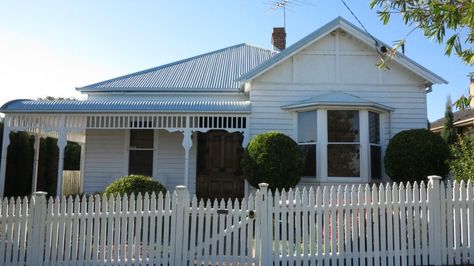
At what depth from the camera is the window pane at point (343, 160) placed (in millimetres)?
11742

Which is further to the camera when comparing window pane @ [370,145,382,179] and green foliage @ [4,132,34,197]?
green foliage @ [4,132,34,197]

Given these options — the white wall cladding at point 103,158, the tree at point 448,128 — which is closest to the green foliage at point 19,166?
the white wall cladding at point 103,158

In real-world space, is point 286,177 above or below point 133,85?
below

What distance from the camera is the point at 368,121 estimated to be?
11.9 m

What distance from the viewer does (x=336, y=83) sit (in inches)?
501

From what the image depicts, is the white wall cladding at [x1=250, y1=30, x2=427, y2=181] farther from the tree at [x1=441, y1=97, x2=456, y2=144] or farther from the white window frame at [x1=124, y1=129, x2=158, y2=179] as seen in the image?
the tree at [x1=441, y1=97, x2=456, y2=144]

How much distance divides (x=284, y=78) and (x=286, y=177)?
358 cm

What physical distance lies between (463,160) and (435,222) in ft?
10.5

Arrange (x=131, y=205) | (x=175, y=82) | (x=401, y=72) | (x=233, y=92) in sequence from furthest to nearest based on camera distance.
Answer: (x=175, y=82) < (x=233, y=92) < (x=401, y=72) < (x=131, y=205)

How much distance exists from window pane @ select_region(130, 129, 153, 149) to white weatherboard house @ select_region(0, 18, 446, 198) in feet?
0.11

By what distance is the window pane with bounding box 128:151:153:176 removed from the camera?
13547 mm

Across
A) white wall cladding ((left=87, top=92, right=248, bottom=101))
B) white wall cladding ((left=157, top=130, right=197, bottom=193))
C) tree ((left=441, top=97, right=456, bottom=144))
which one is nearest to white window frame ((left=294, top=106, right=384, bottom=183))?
white wall cladding ((left=87, top=92, right=248, bottom=101))

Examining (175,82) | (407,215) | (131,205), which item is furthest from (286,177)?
(175,82)

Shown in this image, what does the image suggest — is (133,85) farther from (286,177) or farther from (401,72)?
(401,72)
